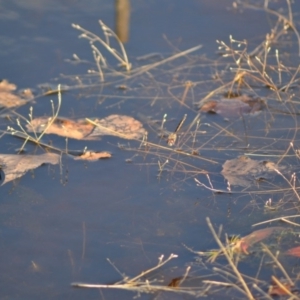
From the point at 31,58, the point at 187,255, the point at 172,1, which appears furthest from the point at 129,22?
the point at 187,255

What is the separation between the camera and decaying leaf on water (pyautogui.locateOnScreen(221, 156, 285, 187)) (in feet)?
8.05

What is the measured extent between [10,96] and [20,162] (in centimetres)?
54

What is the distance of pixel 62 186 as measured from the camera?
2.43m

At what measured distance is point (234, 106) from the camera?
114 inches

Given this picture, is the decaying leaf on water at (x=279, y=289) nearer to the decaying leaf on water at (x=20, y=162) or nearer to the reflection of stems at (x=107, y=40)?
the decaying leaf on water at (x=20, y=162)

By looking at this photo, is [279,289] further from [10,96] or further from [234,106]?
[10,96]

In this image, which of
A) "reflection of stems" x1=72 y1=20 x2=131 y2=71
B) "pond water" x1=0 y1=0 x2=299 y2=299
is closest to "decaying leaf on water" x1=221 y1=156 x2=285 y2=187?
"pond water" x1=0 y1=0 x2=299 y2=299

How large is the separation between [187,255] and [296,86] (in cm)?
125

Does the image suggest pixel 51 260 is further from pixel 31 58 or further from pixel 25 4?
pixel 25 4

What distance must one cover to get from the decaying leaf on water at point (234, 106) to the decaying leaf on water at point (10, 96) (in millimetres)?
791

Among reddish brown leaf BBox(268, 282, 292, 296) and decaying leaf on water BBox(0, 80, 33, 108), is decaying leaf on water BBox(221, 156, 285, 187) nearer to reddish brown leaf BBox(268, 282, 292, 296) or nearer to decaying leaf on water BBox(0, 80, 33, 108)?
reddish brown leaf BBox(268, 282, 292, 296)

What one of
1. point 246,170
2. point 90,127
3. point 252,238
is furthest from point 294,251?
point 90,127

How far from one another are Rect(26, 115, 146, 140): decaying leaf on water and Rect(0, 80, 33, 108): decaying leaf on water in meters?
0.19

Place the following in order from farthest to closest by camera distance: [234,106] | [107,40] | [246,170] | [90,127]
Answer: [107,40] < [234,106] < [90,127] < [246,170]
